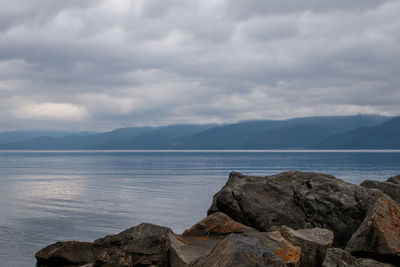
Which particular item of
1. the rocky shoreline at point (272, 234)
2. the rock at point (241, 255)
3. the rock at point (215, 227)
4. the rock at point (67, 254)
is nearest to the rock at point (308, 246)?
the rocky shoreline at point (272, 234)

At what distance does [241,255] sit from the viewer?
5.14m

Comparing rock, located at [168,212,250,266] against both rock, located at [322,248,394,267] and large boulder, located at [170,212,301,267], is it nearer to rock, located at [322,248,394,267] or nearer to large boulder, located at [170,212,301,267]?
large boulder, located at [170,212,301,267]

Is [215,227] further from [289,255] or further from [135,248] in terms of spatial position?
[289,255]

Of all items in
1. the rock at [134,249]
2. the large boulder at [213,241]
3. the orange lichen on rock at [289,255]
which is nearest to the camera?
the orange lichen on rock at [289,255]

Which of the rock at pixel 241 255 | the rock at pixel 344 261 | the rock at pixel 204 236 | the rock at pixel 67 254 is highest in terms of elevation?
the rock at pixel 241 255

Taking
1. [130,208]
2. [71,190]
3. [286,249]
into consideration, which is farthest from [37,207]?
[286,249]

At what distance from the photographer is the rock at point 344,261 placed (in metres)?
10.1

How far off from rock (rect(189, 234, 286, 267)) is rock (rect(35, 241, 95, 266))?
9.30 m

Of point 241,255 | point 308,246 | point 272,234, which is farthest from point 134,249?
point 241,255

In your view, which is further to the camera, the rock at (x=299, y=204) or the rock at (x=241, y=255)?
the rock at (x=299, y=204)

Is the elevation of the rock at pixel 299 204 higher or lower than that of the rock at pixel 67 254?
higher

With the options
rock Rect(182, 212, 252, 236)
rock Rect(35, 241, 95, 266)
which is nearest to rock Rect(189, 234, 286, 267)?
rock Rect(182, 212, 252, 236)

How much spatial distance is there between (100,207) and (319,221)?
21.5 meters

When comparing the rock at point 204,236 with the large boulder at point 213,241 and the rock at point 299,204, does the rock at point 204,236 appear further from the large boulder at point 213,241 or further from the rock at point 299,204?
the rock at point 299,204
